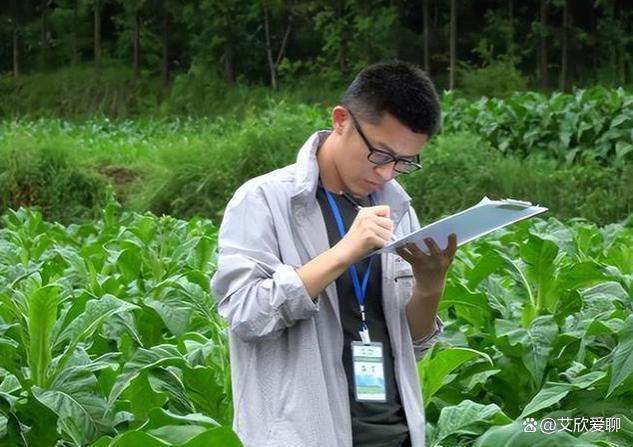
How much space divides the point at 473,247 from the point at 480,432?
429cm

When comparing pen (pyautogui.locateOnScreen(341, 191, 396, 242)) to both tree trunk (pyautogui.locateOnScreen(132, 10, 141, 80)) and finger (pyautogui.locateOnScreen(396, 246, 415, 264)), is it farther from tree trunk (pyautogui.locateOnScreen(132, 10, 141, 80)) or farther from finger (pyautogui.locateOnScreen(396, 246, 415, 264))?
tree trunk (pyautogui.locateOnScreen(132, 10, 141, 80))

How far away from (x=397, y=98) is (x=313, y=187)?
0.92ft

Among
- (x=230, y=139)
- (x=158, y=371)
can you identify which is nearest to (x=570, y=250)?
(x=158, y=371)

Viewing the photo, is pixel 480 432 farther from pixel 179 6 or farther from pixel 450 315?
pixel 179 6

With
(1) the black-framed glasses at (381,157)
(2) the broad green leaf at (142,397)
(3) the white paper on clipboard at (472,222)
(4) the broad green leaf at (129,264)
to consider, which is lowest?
(4) the broad green leaf at (129,264)

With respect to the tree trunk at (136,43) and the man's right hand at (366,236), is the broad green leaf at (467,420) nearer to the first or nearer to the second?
the man's right hand at (366,236)

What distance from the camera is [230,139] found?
17.0 metres

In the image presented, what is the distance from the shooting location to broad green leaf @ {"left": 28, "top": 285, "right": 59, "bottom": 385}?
3773 millimetres

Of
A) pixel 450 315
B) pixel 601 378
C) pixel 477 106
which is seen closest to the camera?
pixel 601 378

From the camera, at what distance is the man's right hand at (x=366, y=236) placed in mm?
2887

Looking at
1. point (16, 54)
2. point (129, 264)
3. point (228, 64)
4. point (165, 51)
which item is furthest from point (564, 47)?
point (129, 264)

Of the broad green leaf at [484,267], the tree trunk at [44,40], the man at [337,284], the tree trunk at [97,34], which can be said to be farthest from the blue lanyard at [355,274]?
the tree trunk at [44,40]

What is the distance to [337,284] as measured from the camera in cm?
313

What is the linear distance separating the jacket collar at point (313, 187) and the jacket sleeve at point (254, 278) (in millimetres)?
90
